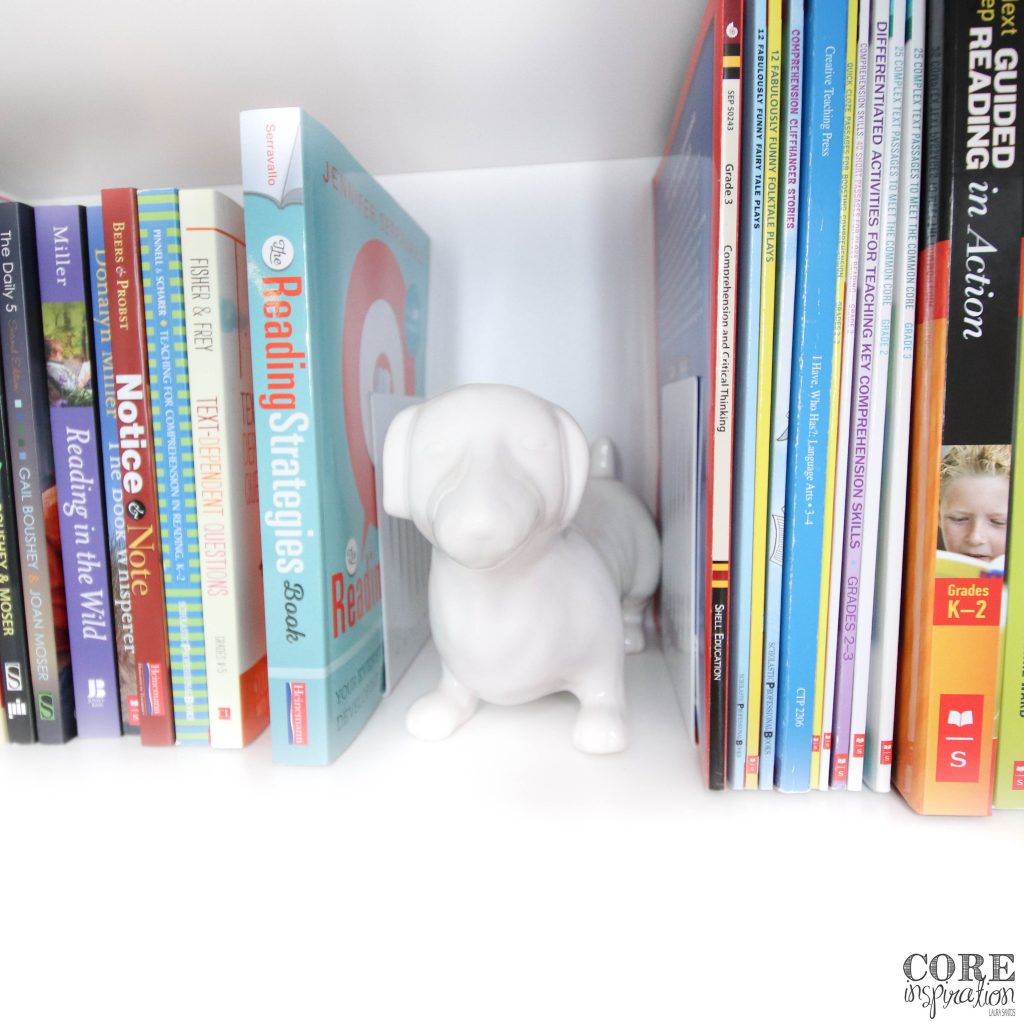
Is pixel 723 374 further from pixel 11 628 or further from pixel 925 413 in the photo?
pixel 11 628

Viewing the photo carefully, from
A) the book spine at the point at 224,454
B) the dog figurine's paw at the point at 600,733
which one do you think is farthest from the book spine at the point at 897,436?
the book spine at the point at 224,454

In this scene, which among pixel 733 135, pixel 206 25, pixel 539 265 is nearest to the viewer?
pixel 733 135

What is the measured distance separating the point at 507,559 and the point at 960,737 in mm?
307

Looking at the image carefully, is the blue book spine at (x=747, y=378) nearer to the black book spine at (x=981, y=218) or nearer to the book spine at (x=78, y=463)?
the black book spine at (x=981, y=218)

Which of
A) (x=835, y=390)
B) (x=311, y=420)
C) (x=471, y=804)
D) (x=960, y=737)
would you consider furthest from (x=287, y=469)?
(x=960, y=737)

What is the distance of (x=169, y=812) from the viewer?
1.65 ft

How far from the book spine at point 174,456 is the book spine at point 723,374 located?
0.39 m

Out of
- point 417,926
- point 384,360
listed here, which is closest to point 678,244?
point 384,360

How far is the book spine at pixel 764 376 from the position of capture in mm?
454

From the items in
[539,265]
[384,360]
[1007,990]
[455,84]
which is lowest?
[1007,990]

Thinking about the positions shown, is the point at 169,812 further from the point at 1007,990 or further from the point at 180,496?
the point at 1007,990

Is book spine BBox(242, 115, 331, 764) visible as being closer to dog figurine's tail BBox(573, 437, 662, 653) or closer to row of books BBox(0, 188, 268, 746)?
row of books BBox(0, 188, 268, 746)

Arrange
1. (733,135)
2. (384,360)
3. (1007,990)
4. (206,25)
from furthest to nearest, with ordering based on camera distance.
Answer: (384,360), (206,25), (733,135), (1007,990)

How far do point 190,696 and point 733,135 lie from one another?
564mm
